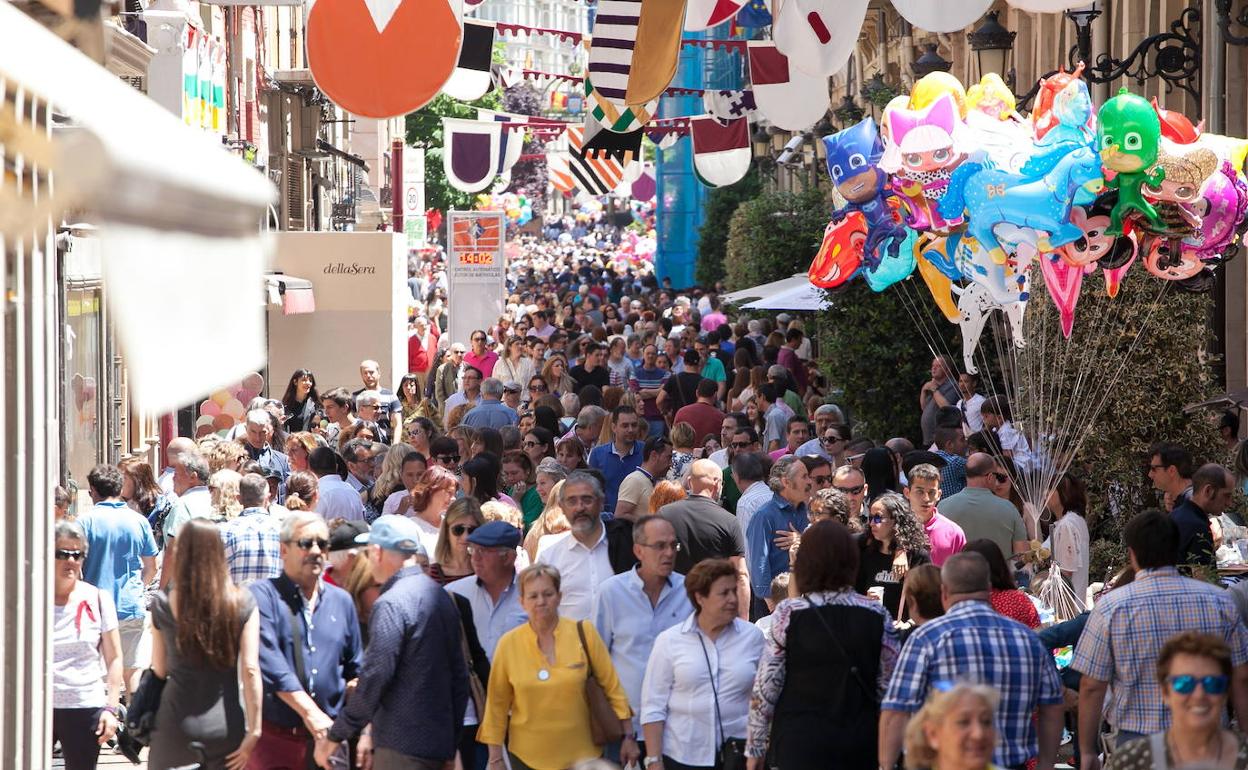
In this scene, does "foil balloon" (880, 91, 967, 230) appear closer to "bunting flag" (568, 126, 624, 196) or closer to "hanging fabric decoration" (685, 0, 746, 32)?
"hanging fabric decoration" (685, 0, 746, 32)

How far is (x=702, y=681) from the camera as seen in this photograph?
6.88 metres

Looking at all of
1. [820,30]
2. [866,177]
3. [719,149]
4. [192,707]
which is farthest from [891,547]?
[719,149]

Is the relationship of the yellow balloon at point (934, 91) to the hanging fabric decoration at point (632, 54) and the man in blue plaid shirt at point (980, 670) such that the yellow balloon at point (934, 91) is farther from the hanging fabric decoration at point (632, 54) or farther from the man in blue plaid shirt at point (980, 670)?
the man in blue plaid shirt at point (980, 670)

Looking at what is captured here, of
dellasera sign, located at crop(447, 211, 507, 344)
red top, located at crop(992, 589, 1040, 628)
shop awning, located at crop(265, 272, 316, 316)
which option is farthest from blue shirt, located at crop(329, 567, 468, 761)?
dellasera sign, located at crop(447, 211, 507, 344)

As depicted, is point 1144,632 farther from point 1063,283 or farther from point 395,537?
point 1063,283

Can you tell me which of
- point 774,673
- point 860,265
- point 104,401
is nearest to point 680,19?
point 860,265

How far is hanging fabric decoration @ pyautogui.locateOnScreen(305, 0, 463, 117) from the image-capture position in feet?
34.8

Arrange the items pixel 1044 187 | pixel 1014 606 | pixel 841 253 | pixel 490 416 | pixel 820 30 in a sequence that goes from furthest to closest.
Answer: pixel 490 416 → pixel 841 253 → pixel 820 30 → pixel 1044 187 → pixel 1014 606

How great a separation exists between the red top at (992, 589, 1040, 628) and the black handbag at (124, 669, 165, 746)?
3.45 meters

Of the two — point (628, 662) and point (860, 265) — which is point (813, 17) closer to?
point (860, 265)

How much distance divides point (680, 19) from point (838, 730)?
5.82m

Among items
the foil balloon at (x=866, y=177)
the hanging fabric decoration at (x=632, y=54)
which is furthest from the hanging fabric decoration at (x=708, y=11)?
the foil balloon at (x=866, y=177)

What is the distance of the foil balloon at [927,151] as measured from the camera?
1096 centimetres

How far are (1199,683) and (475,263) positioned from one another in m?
23.9
